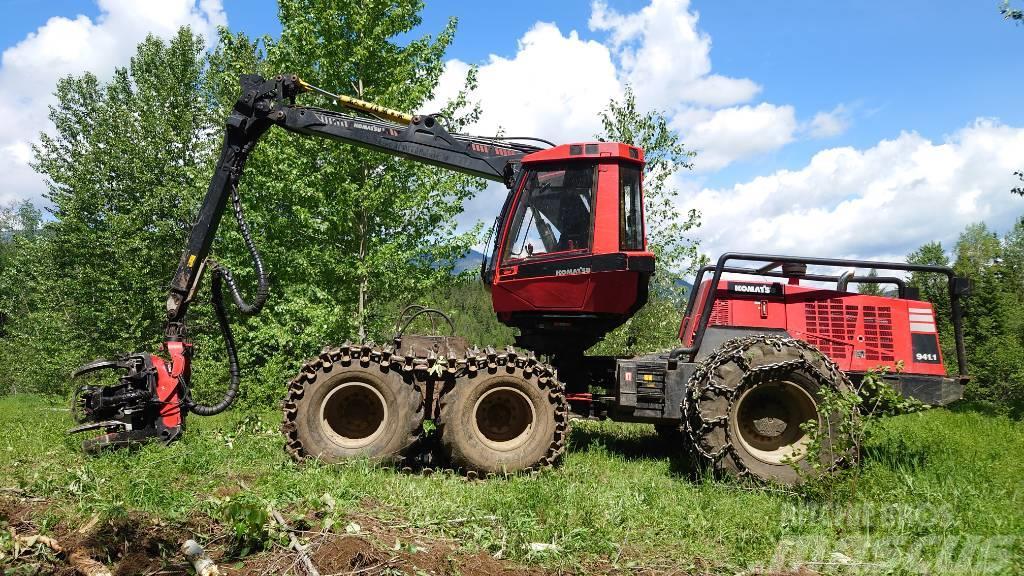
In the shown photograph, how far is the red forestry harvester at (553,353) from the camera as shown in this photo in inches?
255

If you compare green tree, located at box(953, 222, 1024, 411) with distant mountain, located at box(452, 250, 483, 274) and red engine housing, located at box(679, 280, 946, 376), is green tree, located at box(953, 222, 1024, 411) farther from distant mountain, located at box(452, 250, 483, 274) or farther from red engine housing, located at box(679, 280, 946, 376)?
red engine housing, located at box(679, 280, 946, 376)

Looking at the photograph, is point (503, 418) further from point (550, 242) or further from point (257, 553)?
point (257, 553)

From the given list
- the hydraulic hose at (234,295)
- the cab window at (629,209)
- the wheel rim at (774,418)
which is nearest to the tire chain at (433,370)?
the hydraulic hose at (234,295)

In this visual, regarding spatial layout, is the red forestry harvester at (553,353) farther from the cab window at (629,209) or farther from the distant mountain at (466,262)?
the distant mountain at (466,262)

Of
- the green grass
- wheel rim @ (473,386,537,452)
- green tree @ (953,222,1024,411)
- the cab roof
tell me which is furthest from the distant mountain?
green tree @ (953,222,1024,411)

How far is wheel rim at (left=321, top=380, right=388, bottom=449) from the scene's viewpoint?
659cm

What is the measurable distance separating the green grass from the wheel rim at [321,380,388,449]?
0.42m

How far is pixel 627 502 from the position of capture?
18.1 feet

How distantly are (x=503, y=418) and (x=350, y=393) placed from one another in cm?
170

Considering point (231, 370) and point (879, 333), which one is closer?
point (879, 333)

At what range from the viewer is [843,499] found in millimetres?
5531

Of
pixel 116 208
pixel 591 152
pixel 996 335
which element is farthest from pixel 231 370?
pixel 996 335

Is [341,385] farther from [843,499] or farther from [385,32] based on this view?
[385,32]

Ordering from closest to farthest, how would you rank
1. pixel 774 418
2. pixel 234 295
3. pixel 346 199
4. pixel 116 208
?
pixel 774 418
pixel 234 295
pixel 346 199
pixel 116 208
